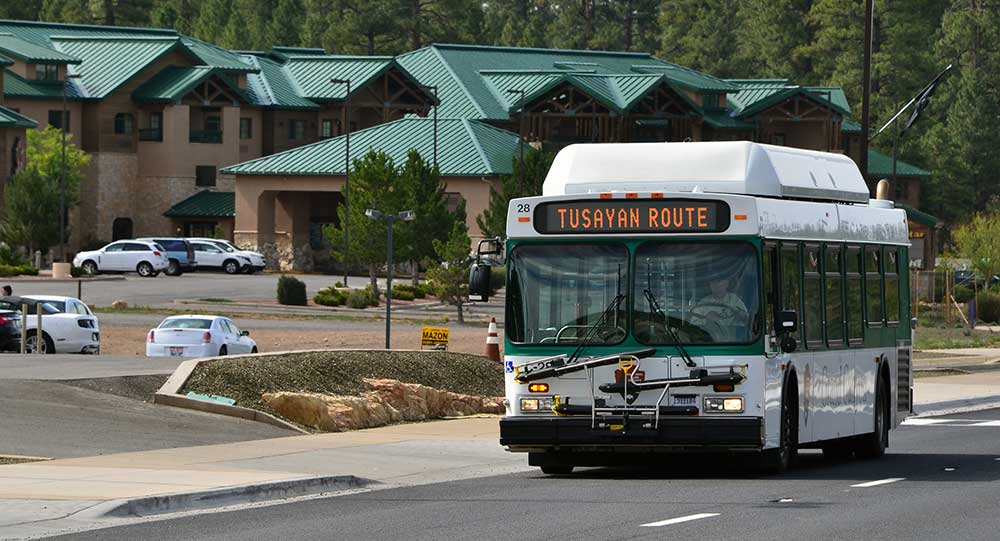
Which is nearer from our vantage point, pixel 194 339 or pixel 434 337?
pixel 434 337

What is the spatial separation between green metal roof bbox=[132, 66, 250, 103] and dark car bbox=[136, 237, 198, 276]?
14.6 meters

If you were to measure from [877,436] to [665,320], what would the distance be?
18.3 ft

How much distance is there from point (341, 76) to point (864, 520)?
3637 inches

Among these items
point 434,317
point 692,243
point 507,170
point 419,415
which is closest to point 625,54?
point 507,170

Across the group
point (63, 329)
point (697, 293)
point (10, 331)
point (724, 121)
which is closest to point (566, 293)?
point (697, 293)

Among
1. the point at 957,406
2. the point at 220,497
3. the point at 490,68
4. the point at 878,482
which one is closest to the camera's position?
the point at 220,497

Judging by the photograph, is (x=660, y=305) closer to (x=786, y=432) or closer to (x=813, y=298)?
(x=786, y=432)

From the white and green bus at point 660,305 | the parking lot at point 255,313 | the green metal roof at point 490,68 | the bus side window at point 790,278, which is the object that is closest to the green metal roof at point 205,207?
the green metal roof at point 490,68

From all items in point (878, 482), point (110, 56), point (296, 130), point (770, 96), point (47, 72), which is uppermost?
point (110, 56)

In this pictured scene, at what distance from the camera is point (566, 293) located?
18609mm

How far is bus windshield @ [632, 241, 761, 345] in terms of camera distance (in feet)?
59.9

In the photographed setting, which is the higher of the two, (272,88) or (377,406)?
(272,88)

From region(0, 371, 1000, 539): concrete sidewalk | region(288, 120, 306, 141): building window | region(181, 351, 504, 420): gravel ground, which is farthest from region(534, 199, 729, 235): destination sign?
region(288, 120, 306, 141): building window

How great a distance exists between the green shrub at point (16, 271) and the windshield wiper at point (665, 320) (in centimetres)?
6065
